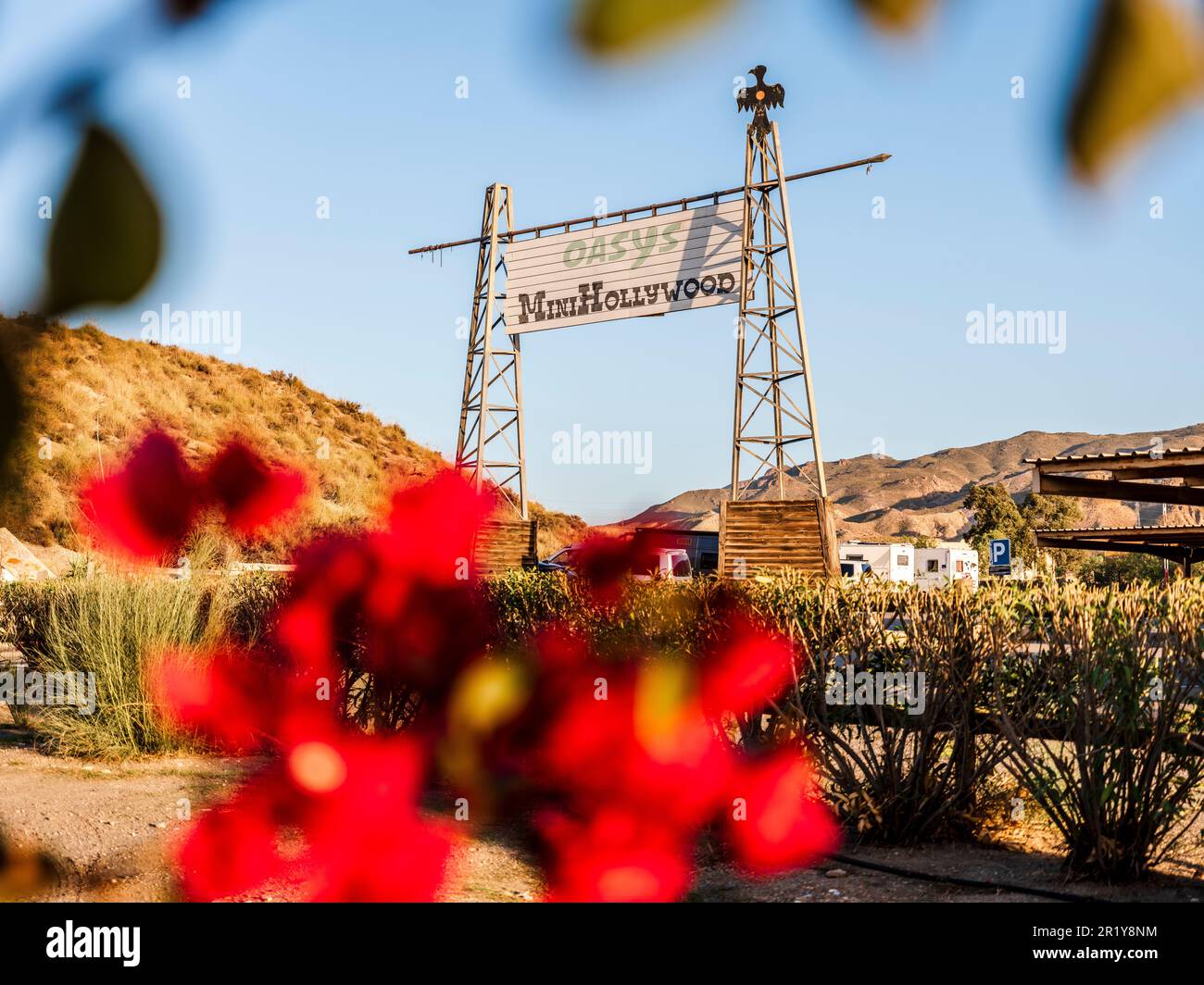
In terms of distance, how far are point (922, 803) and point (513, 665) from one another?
429 centimetres

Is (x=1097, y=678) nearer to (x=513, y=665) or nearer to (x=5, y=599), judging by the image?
(x=513, y=665)

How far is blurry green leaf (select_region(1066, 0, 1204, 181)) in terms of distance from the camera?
0.29 metres

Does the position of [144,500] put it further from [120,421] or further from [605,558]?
[605,558]

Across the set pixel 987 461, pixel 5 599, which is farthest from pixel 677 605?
pixel 987 461

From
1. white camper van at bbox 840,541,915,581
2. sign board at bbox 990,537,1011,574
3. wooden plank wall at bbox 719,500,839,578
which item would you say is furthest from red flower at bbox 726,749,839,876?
white camper van at bbox 840,541,915,581

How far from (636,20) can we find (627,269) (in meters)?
16.6

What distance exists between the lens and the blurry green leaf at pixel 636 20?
1.03ft

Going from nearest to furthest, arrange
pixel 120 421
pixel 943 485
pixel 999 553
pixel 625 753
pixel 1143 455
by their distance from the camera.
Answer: pixel 120 421, pixel 625 753, pixel 1143 455, pixel 999 553, pixel 943 485

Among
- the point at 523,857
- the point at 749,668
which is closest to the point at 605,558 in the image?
the point at 523,857

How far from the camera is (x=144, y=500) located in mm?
726
